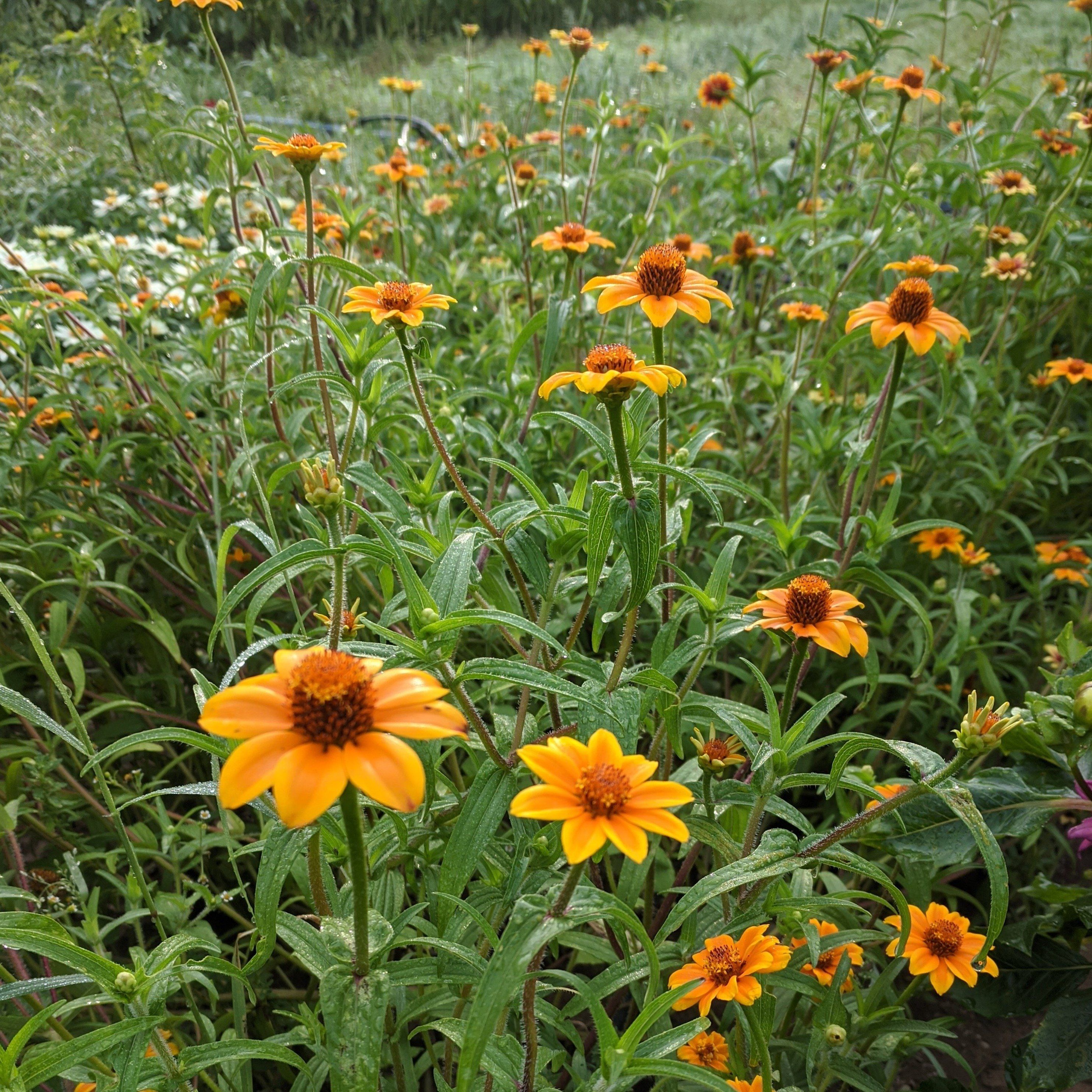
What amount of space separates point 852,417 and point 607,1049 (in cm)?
191

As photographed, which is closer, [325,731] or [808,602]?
[325,731]

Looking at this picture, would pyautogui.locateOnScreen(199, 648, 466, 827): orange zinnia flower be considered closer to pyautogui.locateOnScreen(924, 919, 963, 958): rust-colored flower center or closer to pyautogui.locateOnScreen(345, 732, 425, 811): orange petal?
pyautogui.locateOnScreen(345, 732, 425, 811): orange petal

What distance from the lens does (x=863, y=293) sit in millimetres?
2488

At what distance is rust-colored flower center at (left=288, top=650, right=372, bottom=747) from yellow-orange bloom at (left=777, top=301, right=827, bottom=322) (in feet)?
6.32

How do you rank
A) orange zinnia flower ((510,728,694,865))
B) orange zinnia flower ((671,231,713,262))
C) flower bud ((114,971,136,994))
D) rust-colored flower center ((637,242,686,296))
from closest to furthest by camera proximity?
orange zinnia flower ((510,728,694,865)) → flower bud ((114,971,136,994)) → rust-colored flower center ((637,242,686,296)) → orange zinnia flower ((671,231,713,262))

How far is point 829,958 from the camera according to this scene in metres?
1.31

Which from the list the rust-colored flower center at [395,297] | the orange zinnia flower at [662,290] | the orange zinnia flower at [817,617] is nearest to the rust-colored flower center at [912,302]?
the orange zinnia flower at [662,290]

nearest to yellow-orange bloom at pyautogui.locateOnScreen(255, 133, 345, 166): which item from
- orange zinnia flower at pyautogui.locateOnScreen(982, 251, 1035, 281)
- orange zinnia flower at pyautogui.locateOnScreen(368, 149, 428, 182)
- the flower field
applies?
the flower field

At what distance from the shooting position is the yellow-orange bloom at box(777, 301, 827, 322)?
2221mm

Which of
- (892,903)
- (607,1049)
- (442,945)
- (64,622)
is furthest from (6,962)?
(892,903)

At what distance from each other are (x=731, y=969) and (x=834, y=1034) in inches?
8.0

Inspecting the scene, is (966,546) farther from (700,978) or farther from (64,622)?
(64,622)

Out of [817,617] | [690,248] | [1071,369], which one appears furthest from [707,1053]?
[690,248]

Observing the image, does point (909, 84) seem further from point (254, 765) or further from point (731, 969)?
point (254, 765)
